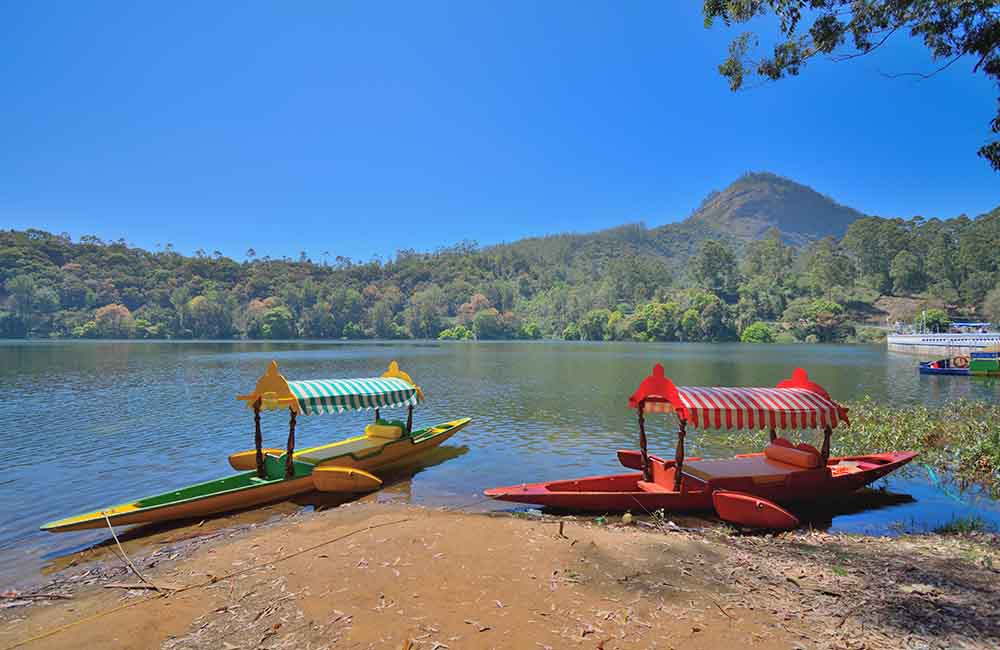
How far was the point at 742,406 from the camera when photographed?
36.3 feet

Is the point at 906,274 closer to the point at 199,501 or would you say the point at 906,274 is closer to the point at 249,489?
the point at 249,489

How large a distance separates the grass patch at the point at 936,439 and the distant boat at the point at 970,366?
21.6 m

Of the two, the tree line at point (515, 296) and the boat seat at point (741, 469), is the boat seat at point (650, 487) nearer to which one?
the boat seat at point (741, 469)

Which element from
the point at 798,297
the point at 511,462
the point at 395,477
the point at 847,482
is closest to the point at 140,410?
the point at 395,477

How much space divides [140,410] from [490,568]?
968 inches

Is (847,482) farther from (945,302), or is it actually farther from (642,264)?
(642,264)

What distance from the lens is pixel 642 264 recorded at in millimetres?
179250

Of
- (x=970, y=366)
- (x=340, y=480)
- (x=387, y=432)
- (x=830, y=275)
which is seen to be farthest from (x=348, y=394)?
(x=830, y=275)

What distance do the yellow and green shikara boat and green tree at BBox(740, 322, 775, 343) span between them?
118182mm

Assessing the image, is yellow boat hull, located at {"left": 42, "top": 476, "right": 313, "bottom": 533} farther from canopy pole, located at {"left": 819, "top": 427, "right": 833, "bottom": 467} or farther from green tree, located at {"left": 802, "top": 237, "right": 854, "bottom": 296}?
green tree, located at {"left": 802, "top": 237, "right": 854, "bottom": 296}

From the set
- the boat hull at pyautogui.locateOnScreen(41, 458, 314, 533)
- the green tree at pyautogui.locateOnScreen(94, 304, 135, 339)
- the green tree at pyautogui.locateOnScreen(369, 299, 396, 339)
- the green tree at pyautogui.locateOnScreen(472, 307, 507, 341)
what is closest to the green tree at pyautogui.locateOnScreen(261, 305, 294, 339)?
the green tree at pyautogui.locateOnScreen(369, 299, 396, 339)

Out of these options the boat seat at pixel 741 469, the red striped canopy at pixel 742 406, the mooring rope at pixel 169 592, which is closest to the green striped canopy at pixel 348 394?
the mooring rope at pixel 169 592

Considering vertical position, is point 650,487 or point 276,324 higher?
point 276,324

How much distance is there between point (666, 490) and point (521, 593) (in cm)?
551
